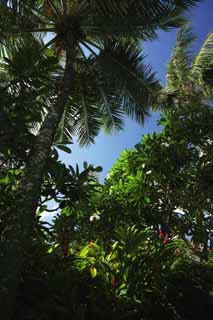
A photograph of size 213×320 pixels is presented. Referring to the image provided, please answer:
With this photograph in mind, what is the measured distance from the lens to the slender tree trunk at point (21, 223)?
4000mm

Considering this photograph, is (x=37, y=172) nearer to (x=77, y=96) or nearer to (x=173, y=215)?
(x=173, y=215)

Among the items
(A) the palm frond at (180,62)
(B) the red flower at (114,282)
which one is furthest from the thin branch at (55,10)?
(B) the red flower at (114,282)

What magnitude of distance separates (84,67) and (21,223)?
6063 millimetres

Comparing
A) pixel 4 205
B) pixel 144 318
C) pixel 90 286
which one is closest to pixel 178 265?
pixel 144 318

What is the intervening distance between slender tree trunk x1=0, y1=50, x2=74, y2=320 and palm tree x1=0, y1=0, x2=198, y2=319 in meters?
0.01

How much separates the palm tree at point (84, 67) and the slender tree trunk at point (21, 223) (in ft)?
0.04

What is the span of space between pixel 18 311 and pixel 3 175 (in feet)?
6.95

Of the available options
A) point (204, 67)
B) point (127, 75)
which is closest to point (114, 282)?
point (127, 75)

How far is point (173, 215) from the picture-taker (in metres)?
8.13

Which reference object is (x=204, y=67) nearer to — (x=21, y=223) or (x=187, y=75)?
(x=187, y=75)

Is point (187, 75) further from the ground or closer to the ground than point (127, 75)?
further from the ground

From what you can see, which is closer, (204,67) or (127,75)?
(127,75)

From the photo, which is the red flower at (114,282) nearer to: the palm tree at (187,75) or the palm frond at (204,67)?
the palm tree at (187,75)

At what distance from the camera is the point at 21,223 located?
4684mm
